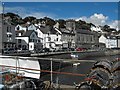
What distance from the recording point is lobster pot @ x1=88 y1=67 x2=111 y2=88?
360 cm

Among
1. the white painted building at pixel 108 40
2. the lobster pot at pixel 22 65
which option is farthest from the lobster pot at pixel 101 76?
the white painted building at pixel 108 40

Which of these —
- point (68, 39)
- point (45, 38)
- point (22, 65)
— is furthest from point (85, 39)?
point (22, 65)

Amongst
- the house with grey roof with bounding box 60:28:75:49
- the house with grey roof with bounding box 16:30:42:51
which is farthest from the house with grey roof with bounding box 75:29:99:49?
the house with grey roof with bounding box 16:30:42:51

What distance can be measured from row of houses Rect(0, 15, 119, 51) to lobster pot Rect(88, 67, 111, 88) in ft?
85.5

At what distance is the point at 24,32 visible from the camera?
45.9 meters

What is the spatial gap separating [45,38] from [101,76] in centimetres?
4775

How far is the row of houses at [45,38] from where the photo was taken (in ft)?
122

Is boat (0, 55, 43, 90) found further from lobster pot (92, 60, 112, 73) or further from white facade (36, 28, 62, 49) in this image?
white facade (36, 28, 62, 49)

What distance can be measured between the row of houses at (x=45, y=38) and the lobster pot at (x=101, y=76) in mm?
26065

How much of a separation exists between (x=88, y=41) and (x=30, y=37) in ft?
84.7

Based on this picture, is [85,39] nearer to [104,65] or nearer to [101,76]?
[104,65]

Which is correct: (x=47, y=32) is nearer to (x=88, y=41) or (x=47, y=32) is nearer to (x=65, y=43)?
(x=65, y=43)

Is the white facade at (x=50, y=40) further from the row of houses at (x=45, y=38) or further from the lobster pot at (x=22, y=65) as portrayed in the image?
the lobster pot at (x=22, y=65)

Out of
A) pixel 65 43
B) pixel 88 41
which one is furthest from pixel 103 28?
pixel 65 43
